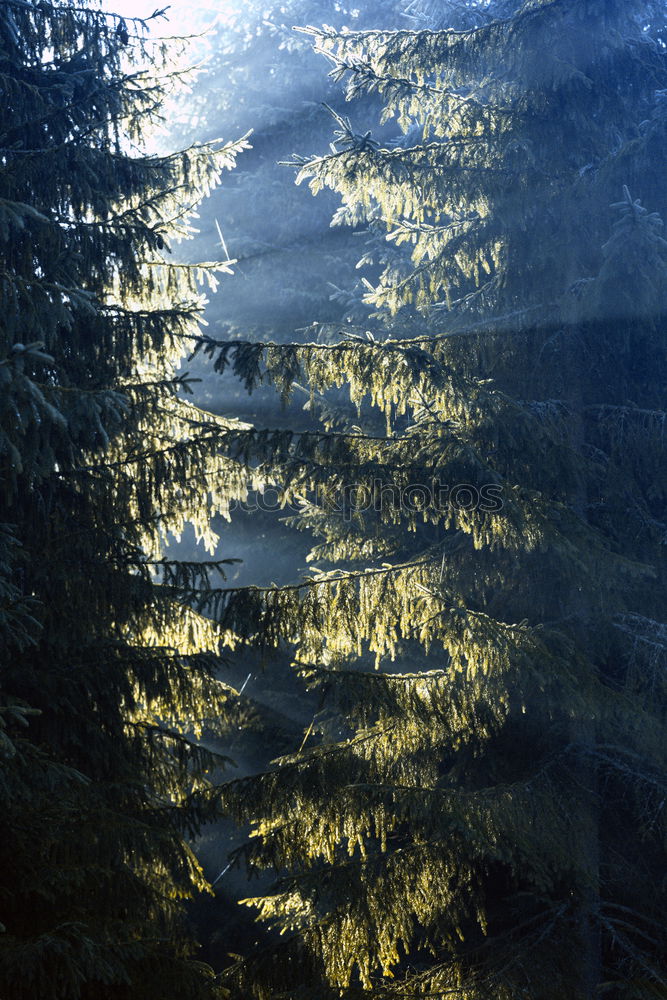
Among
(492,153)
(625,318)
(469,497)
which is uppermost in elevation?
(492,153)

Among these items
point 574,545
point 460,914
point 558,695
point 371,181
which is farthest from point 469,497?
Result: point 460,914

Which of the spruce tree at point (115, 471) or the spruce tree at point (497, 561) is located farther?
the spruce tree at point (497, 561)

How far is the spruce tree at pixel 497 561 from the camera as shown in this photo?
496 cm

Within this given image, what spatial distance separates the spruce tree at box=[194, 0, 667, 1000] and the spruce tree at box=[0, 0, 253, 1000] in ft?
1.66

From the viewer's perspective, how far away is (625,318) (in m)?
6.35

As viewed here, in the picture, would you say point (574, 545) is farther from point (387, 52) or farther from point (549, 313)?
point (387, 52)

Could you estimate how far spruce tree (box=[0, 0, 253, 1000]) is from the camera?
4.81 meters

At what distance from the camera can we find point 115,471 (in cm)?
526

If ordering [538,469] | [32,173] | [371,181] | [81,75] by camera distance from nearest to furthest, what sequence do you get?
[32,173]
[81,75]
[538,469]
[371,181]

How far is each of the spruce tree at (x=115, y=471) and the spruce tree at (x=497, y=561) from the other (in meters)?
0.50

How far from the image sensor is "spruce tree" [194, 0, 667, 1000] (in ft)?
16.3

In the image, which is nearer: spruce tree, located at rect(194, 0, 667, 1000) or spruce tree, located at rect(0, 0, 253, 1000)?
spruce tree, located at rect(0, 0, 253, 1000)

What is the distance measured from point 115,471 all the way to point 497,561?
3.02m

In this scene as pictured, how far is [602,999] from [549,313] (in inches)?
204
